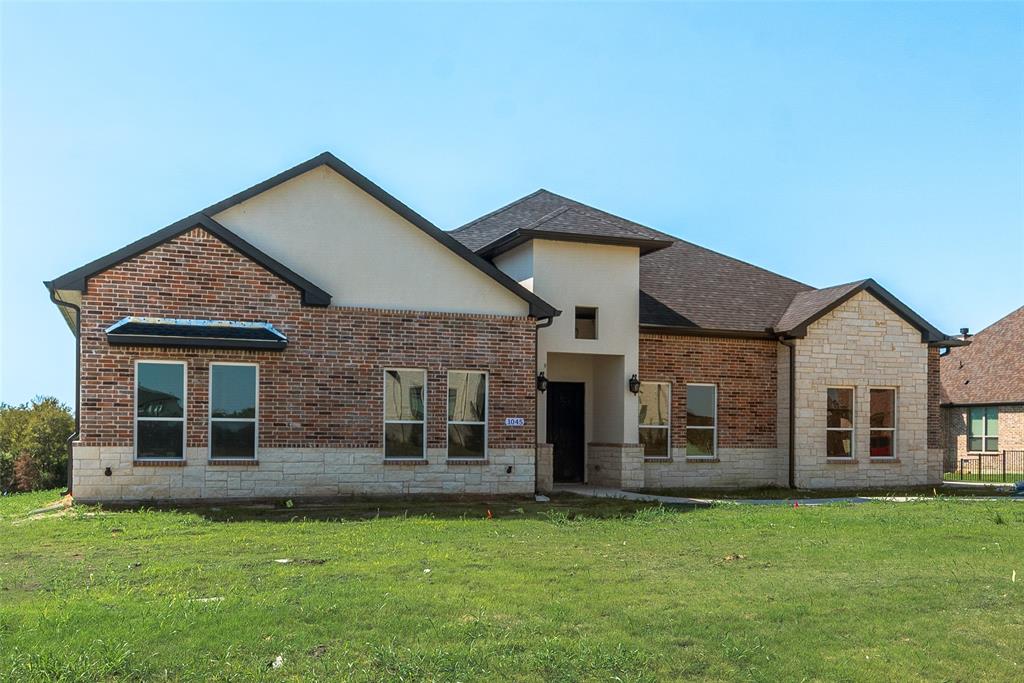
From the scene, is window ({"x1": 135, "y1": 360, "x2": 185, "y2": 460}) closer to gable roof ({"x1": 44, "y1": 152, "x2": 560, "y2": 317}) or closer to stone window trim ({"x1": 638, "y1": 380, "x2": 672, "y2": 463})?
gable roof ({"x1": 44, "y1": 152, "x2": 560, "y2": 317})

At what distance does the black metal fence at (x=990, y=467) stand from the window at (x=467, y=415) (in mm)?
20190

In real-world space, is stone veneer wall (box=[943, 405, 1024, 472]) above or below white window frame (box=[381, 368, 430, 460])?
below

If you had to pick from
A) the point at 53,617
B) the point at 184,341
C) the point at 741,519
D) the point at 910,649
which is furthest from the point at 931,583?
the point at 184,341

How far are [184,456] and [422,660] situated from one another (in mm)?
11332

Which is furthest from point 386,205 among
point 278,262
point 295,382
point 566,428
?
point 566,428

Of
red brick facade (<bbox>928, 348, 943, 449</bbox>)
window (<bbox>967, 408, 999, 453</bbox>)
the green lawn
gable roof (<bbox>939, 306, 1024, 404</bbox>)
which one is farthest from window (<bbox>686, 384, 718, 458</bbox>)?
window (<bbox>967, 408, 999, 453</bbox>)

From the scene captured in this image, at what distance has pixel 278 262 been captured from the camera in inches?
715

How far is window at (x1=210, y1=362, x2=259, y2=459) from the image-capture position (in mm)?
17422

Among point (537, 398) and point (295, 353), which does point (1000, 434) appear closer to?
point (537, 398)

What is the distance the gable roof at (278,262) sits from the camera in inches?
653

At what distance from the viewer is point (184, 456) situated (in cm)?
1716

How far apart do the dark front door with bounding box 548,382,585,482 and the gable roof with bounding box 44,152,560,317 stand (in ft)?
13.7

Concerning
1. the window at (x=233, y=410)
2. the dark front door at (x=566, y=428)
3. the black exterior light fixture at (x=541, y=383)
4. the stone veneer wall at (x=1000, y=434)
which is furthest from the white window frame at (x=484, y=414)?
the stone veneer wall at (x=1000, y=434)

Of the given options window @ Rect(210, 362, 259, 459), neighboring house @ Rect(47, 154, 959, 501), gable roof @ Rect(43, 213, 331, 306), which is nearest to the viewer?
gable roof @ Rect(43, 213, 331, 306)
